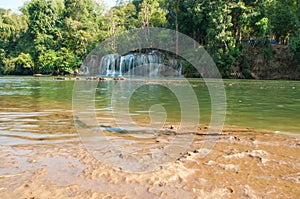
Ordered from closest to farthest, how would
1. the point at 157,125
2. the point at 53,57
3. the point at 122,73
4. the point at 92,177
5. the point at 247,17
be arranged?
the point at 92,177, the point at 157,125, the point at 247,17, the point at 122,73, the point at 53,57

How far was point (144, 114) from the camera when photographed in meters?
7.09

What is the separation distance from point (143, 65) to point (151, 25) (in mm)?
10161

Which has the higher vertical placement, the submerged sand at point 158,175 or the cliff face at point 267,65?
the cliff face at point 267,65

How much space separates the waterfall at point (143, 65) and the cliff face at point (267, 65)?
7628 millimetres

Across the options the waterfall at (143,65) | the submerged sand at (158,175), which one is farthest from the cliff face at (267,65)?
the submerged sand at (158,175)

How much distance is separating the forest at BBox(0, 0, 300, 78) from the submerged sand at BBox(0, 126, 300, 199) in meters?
29.4

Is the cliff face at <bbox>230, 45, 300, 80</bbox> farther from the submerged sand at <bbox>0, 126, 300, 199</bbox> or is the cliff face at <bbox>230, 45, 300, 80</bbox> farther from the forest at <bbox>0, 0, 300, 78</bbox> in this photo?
the submerged sand at <bbox>0, 126, 300, 199</bbox>

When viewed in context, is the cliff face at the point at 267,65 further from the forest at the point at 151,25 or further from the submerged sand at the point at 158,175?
the submerged sand at the point at 158,175

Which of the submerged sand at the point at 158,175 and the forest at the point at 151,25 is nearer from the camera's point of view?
the submerged sand at the point at 158,175

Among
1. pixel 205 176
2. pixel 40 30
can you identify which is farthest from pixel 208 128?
pixel 40 30

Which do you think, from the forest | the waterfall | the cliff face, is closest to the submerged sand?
the forest

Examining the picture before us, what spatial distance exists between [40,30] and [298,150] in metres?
50.1

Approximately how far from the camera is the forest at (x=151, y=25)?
31.2 m

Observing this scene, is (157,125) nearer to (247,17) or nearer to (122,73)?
(247,17)
